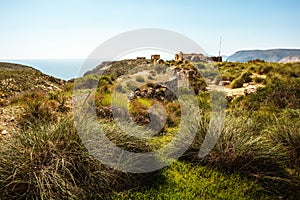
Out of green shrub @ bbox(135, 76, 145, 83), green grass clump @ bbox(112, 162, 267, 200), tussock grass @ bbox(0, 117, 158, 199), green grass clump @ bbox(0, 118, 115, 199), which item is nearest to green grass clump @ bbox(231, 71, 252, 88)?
green shrub @ bbox(135, 76, 145, 83)

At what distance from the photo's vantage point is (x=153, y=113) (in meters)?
7.20

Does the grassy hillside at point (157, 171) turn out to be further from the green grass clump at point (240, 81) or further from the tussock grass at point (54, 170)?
the green grass clump at point (240, 81)

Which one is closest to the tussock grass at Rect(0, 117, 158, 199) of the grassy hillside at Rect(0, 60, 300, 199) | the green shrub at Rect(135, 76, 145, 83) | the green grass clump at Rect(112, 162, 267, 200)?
the grassy hillside at Rect(0, 60, 300, 199)

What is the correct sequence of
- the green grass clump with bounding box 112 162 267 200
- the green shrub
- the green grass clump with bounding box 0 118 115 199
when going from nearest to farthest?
the green grass clump with bounding box 0 118 115 199 → the green grass clump with bounding box 112 162 267 200 → the green shrub

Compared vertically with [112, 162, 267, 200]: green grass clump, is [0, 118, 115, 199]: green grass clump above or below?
above

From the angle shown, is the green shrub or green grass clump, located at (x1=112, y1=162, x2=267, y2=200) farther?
the green shrub

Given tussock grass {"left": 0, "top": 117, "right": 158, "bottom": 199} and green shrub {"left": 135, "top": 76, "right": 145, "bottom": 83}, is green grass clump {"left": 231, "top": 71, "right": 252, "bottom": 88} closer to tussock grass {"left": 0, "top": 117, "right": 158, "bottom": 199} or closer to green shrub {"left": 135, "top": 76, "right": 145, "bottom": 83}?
green shrub {"left": 135, "top": 76, "right": 145, "bottom": 83}

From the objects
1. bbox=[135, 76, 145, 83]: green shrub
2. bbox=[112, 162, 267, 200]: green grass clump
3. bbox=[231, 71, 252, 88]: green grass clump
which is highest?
bbox=[135, 76, 145, 83]: green shrub

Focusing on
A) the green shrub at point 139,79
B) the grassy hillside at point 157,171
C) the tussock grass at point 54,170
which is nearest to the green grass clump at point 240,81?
the green shrub at point 139,79

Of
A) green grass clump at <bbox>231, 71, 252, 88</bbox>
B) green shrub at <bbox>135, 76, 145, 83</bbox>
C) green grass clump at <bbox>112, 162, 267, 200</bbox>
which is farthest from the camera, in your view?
green grass clump at <bbox>231, 71, 252, 88</bbox>

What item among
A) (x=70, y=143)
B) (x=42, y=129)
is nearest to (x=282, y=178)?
(x=70, y=143)

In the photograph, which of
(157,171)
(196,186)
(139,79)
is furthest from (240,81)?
(196,186)

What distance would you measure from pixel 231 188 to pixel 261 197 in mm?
381

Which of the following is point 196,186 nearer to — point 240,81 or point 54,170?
point 54,170
